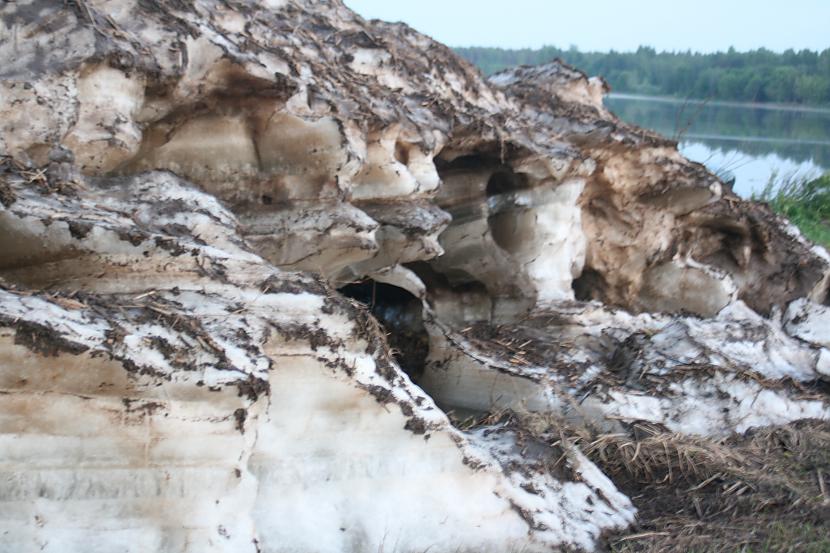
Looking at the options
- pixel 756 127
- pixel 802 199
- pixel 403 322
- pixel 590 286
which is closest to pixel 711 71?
pixel 756 127

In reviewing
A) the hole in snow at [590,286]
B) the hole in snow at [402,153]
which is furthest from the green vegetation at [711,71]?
the hole in snow at [402,153]

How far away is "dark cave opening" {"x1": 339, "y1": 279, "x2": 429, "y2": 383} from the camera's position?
4.75m

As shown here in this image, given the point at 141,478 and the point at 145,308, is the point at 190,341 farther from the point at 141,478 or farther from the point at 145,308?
the point at 141,478

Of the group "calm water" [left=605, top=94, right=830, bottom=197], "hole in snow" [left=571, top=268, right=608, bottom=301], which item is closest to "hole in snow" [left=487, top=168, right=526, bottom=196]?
"hole in snow" [left=571, top=268, right=608, bottom=301]

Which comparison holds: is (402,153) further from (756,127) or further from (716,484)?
(756,127)

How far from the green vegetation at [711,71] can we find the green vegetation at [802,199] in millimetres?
9930

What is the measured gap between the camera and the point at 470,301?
5406 millimetres

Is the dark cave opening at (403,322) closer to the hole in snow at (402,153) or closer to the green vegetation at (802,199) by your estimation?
the hole in snow at (402,153)

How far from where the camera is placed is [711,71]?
3058 cm

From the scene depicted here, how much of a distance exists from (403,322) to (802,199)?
35.6ft

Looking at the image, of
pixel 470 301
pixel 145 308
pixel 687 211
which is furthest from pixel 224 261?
pixel 687 211

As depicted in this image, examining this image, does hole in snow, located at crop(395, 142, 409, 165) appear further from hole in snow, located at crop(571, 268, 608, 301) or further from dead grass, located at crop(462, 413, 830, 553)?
hole in snow, located at crop(571, 268, 608, 301)

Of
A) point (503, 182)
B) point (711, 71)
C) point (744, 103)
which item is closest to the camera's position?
point (503, 182)

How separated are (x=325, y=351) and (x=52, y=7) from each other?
60.0 inches
